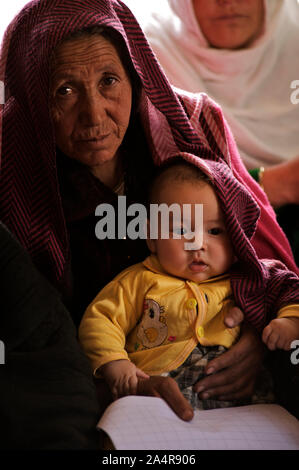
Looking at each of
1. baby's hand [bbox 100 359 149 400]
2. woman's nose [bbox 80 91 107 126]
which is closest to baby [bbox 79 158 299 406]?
baby's hand [bbox 100 359 149 400]

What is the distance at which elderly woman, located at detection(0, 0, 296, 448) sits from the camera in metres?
1.36

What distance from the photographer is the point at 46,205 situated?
1391 millimetres

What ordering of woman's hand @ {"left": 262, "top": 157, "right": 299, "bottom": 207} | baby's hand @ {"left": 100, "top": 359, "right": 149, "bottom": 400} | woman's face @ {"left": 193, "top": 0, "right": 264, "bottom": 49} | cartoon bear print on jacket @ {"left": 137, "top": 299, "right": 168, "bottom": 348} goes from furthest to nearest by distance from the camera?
woman's face @ {"left": 193, "top": 0, "right": 264, "bottom": 49}
woman's hand @ {"left": 262, "top": 157, "right": 299, "bottom": 207}
cartoon bear print on jacket @ {"left": 137, "top": 299, "right": 168, "bottom": 348}
baby's hand @ {"left": 100, "top": 359, "right": 149, "bottom": 400}

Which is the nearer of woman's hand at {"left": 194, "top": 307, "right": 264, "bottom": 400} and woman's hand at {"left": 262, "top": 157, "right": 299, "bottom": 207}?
woman's hand at {"left": 194, "top": 307, "right": 264, "bottom": 400}

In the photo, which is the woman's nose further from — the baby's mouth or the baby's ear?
the baby's mouth

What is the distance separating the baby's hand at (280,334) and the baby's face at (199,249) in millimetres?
186

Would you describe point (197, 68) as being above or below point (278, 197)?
above

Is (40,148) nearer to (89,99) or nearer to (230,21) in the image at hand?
(89,99)

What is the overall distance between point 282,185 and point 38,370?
1.25 metres

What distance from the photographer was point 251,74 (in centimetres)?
249
